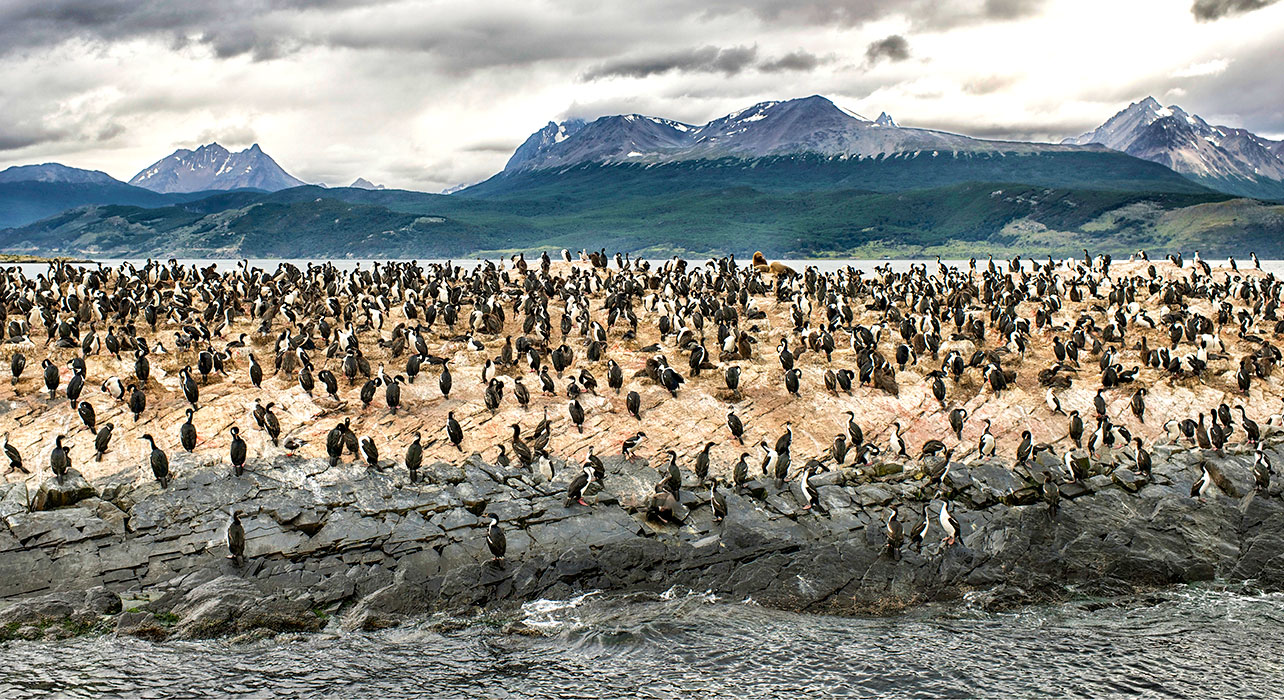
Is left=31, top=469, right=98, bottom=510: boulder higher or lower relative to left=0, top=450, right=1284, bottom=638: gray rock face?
higher

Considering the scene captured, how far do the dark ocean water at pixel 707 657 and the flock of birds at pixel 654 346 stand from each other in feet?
8.59

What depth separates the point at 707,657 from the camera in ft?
56.9

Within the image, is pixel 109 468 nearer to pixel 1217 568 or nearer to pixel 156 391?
pixel 156 391

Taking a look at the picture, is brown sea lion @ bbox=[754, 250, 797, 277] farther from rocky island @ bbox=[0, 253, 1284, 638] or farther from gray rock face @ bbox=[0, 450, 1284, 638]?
gray rock face @ bbox=[0, 450, 1284, 638]

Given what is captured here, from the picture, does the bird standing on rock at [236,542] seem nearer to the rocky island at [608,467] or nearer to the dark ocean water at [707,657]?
the rocky island at [608,467]

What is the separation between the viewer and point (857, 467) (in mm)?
23688

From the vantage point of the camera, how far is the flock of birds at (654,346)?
76.7 ft

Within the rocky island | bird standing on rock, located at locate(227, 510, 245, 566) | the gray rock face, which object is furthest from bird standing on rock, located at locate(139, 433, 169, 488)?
bird standing on rock, located at locate(227, 510, 245, 566)

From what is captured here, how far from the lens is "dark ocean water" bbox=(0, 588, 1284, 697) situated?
16250 millimetres

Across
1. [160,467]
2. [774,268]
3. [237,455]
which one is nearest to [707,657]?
[237,455]

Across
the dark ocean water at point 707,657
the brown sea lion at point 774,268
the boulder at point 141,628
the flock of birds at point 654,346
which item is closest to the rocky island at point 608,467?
the boulder at point 141,628

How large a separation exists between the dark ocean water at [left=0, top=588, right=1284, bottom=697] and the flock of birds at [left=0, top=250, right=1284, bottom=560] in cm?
262

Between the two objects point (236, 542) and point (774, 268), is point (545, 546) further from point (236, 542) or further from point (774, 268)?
point (774, 268)

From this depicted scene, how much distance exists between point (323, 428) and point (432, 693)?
32.6 feet
